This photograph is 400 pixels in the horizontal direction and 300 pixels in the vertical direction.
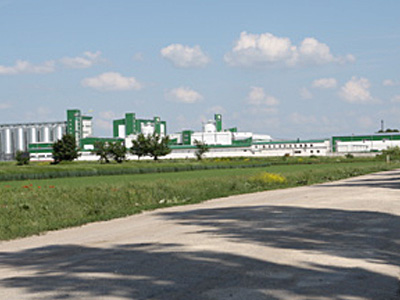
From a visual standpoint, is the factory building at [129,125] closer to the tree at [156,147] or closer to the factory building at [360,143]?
the tree at [156,147]

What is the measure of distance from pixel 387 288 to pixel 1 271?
21.7 ft

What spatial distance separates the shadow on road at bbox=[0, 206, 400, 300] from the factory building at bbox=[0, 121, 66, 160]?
534 ft

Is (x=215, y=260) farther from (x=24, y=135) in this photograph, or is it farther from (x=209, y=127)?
(x=24, y=135)

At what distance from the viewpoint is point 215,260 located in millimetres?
9586

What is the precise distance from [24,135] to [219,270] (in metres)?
178

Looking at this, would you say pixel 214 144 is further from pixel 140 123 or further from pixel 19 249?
pixel 19 249

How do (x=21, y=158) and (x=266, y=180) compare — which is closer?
(x=266, y=180)

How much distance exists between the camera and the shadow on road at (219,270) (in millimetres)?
7434

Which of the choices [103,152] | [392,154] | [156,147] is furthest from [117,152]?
[392,154]

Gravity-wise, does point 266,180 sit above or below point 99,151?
below

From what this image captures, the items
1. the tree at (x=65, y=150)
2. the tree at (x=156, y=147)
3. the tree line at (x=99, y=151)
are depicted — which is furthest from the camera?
the tree at (x=156, y=147)

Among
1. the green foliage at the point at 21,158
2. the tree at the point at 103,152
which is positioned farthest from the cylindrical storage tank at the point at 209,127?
the green foliage at the point at 21,158

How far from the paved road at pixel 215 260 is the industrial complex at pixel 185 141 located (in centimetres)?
12817

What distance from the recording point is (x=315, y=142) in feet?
490
